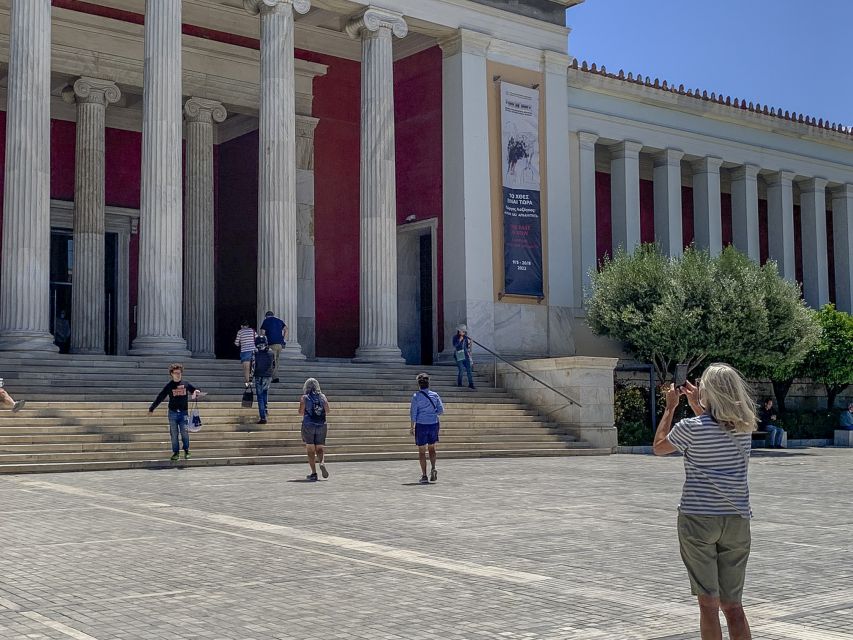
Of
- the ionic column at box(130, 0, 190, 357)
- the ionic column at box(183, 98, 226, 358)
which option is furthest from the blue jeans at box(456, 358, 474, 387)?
the ionic column at box(183, 98, 226, 358)

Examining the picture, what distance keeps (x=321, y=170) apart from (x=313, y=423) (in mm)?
17794

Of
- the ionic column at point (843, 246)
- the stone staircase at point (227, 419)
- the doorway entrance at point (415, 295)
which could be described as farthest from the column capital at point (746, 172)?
the stone staircase at point (227, 419)

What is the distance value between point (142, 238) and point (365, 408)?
19.8ft

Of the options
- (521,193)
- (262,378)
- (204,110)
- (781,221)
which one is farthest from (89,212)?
(781,221)

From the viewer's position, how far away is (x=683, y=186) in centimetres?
3869

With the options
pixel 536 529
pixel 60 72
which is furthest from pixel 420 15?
pixel 536 529

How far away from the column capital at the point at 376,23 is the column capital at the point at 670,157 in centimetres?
1084

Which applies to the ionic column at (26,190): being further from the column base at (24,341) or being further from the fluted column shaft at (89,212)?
the fluted column shaft at (89,212)

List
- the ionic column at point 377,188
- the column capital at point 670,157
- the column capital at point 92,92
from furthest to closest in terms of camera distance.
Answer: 1. the column capital at point 670,157
2. the column capital at point 92,92
3. the ionic column at point 377,188

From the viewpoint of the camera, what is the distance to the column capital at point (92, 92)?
27953 millimetres

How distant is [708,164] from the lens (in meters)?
36.1

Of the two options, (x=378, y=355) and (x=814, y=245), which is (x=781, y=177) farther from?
(x=378, y=355)

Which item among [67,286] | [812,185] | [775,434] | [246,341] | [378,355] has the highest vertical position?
[812,185]

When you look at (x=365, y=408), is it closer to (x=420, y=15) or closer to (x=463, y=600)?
(x=420, y=15)
